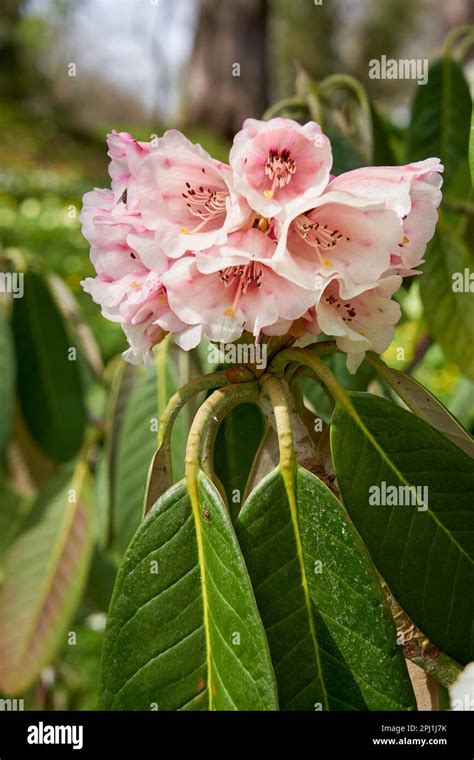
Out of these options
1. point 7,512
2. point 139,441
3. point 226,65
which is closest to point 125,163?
point 139,441

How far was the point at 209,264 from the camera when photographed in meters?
0.57

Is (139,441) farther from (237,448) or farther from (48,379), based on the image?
(48,379)

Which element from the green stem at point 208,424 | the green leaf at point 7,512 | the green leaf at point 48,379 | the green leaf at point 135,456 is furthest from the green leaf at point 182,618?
the green leaf at point 7,512

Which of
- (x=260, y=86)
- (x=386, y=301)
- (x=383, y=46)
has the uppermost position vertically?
(x=383, y=46)

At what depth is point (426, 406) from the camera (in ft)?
2.17

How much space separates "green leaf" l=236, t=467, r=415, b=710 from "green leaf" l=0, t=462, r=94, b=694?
2.49 ft

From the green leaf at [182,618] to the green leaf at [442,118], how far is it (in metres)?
0.67

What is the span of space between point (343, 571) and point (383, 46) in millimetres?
16555

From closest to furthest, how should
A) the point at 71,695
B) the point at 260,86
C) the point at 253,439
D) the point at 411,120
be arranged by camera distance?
the point at 253,439
the point at 411,120
the point at 71,695
the point at 260,86

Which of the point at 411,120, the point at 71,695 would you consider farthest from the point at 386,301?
the point at 71,695

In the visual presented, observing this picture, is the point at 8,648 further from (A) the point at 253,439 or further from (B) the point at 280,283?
(B) the point at 280,283

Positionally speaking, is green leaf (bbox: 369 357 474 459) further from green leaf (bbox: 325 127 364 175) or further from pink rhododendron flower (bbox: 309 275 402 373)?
green leaf (bbox: 325 127 364 175)

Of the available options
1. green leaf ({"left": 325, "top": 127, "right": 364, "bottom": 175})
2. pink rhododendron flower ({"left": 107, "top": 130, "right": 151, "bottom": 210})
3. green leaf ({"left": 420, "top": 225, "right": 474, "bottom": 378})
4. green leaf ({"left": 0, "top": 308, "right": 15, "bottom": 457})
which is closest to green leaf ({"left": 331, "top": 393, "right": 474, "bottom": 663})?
pink rhododendron flower ({"left": 107, "top": 130, "right": 151, "bottom": 210})

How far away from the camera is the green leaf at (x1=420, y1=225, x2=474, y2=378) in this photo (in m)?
0.91
